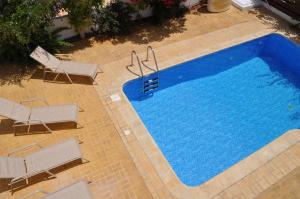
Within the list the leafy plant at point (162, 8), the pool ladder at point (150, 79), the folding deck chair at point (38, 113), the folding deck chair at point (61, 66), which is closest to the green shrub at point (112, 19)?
the leafy plant at point (162, 8)

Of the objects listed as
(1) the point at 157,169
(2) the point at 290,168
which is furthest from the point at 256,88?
(1) the point at 157,169

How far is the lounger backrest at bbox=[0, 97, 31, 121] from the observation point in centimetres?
897

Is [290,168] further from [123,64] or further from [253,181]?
[123,64]

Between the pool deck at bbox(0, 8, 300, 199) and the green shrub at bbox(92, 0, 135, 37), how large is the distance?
2.87ft

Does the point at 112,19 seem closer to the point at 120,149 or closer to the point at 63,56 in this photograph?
the point at 63,56

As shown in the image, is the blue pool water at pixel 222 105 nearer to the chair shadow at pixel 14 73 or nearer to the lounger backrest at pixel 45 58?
the lounger backrest at pixel 45 58

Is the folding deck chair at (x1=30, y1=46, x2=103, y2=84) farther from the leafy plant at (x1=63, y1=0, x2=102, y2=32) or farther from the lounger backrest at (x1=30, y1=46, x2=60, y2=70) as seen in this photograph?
the leafy plant at (x1=63, y1=0, x2=102, y2=32)

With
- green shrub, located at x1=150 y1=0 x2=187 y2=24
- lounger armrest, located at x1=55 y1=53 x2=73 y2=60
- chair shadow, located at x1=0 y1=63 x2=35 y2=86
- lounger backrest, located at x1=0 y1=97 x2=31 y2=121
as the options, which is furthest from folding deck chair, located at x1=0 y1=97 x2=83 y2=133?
green shrub, located at x1=150 y1=0 x2=187 y2=24

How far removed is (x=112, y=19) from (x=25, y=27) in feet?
12.3

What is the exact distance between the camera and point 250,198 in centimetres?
804

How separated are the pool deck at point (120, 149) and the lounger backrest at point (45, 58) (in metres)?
0.74

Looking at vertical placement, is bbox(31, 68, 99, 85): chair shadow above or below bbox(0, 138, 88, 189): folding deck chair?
above

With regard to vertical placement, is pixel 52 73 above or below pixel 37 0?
below

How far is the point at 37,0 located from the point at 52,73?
8.87 ft
